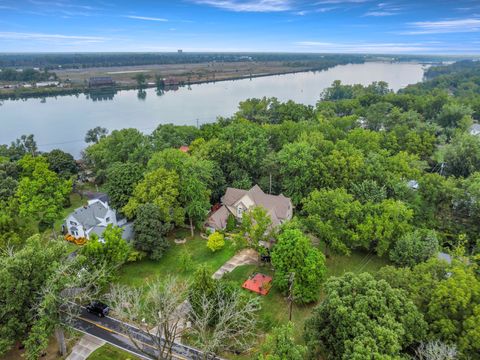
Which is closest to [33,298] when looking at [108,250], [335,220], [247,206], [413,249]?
[108,250]

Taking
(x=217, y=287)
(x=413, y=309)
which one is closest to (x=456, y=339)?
(x=413, y=309)

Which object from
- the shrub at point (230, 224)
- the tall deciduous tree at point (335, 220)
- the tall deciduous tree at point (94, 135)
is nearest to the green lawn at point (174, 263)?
the shrub at point (230, 224)

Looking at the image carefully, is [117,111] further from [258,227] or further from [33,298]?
[33,298]

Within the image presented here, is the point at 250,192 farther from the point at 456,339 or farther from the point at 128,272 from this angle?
the point at 456,339

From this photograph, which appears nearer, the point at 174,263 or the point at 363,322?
the point at 363,322

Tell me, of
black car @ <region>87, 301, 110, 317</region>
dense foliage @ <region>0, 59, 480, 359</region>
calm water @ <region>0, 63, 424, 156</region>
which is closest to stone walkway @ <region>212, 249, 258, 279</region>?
dense foliage @ <region>0, 59, 480, 359</region>

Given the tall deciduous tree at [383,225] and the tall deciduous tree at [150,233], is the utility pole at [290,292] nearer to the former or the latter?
the tall deciduous tree at [383,225]
